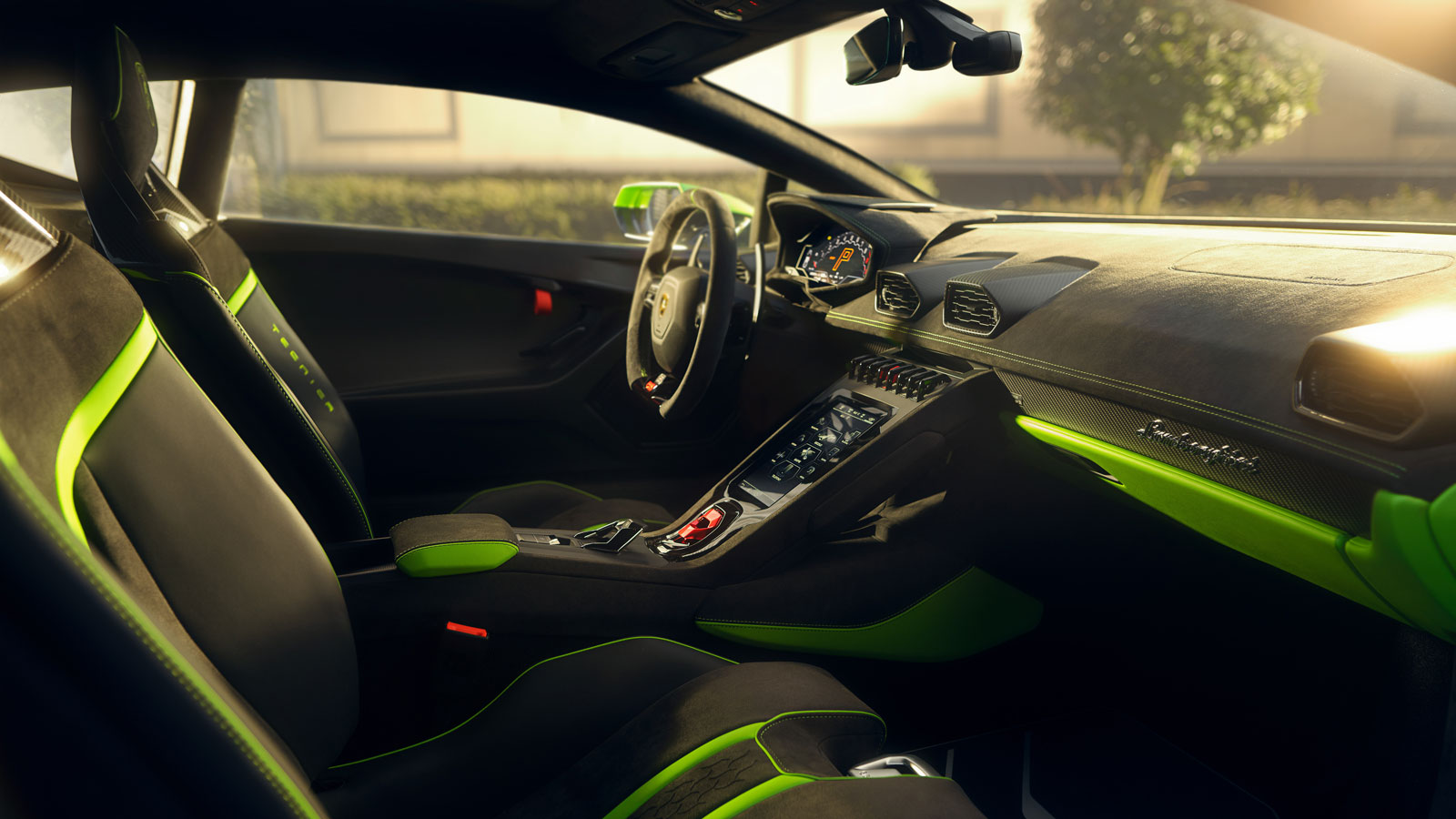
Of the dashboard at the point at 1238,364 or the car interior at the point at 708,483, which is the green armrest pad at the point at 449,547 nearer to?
the car interior at the point at 708,483

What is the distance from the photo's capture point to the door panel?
2.77 meters

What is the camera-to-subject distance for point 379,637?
4.42ft

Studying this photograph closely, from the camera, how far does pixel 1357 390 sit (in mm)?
1107

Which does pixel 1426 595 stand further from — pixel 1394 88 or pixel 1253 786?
pixel 1253 786

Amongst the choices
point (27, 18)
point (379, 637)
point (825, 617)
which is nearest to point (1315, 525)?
point (825, 617)

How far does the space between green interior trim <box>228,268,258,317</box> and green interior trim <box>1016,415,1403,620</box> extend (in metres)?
1.45

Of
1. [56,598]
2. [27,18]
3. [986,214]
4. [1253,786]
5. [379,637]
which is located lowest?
[1253,786]

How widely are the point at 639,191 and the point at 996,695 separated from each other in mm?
1622

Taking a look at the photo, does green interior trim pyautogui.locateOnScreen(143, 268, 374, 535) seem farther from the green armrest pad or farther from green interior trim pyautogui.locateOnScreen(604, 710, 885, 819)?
green interior trim pyautogui.locateOnScreen(604, 710, 885, 819)

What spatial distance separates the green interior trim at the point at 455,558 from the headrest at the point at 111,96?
756mm

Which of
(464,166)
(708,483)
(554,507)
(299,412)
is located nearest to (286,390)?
(299,412)

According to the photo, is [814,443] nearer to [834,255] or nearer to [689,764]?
[834,255]

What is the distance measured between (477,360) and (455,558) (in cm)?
156

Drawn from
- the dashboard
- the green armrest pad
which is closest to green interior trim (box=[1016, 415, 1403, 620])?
the dashboard
